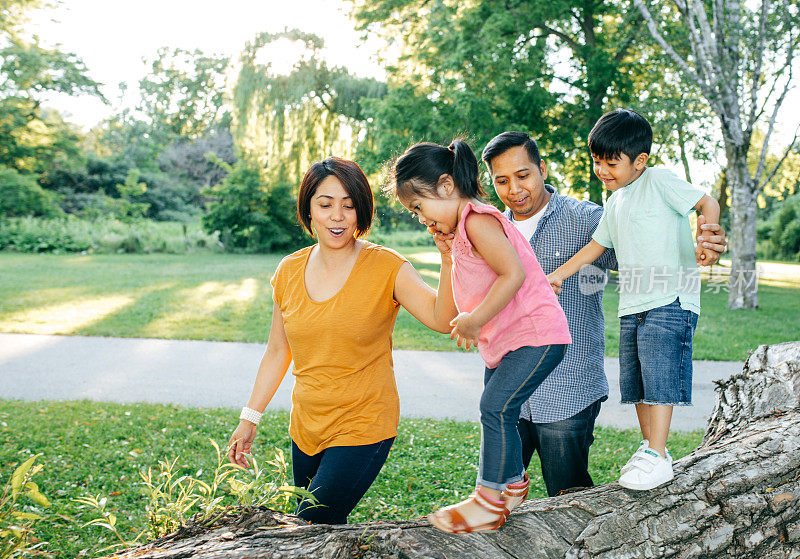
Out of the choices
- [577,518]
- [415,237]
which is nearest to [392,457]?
[577,518]

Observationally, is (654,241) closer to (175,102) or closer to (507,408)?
(507,408)

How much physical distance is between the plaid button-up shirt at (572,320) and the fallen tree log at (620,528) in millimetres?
351

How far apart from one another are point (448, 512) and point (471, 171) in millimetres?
1144

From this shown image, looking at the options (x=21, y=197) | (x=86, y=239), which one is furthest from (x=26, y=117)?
(x=86, y=239)

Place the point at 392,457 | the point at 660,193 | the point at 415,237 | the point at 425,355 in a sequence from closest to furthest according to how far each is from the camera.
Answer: the point at 660,193 → the point at 392,457 → the point at 425,355 → the point at 415,237

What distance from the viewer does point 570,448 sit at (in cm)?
248

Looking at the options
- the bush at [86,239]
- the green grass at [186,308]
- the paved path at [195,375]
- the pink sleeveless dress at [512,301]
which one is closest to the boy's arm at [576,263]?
the pink sleeveless dress at [512,301]

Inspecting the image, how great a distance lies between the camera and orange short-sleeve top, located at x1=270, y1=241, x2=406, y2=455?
233 centimetres

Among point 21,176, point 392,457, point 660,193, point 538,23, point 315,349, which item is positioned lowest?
point 392,457

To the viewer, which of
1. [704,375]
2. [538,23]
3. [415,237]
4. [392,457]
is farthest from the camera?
[415,237]

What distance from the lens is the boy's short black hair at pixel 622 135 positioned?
2.52 metres

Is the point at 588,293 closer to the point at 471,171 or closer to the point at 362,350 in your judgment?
the point at 471,171

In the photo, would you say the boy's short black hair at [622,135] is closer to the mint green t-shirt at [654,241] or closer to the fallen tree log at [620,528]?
the mint green t-shirt at [654,241]

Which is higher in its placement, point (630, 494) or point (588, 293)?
point (588, 293)
